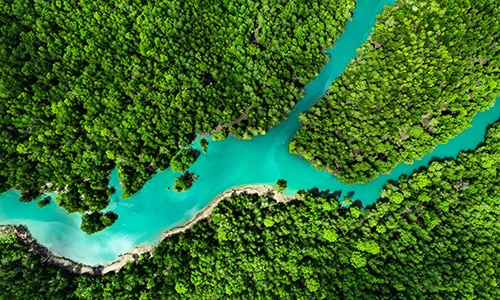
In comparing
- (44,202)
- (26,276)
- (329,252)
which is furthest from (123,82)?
(329,252)

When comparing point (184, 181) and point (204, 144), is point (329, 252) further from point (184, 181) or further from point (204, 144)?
point (204, 144)

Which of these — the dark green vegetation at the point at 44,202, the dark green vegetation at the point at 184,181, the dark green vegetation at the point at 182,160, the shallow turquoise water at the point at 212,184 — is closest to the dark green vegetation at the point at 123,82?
the dark green vegetation at the point at 182,160

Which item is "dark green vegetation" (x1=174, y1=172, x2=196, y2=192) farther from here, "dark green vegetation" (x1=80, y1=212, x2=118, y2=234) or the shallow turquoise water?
"dark green vegetation" (x1=80, y1=212, x2=118, y2=234)

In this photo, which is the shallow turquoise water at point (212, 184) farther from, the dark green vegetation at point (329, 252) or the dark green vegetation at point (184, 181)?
the dark green vegetation at point (329, 252)

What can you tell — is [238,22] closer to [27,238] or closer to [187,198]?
[187,198]

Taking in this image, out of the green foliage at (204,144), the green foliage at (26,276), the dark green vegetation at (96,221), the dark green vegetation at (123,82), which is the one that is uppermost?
the dark green vegetation at (123,82)

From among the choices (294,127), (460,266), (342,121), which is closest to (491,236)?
(460,266)

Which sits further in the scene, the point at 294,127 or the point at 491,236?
the point at 294,127
